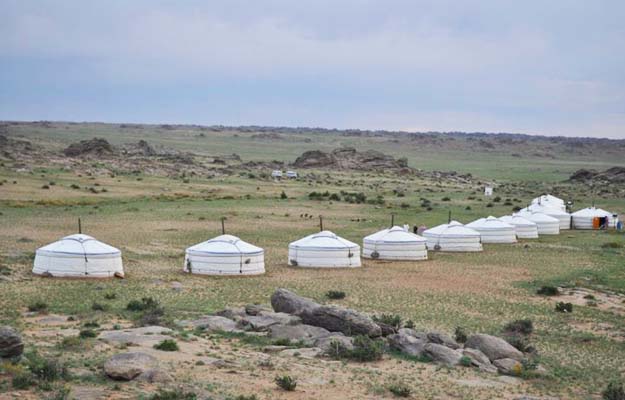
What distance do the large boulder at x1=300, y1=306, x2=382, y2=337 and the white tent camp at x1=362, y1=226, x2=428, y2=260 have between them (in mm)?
Answer: 17730

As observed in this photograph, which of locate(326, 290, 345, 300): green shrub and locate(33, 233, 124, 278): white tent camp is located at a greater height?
locate(33, 233, 124, 278): white tent camp

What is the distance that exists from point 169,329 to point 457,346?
22.0 feet

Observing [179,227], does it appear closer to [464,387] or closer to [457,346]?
[457,346]

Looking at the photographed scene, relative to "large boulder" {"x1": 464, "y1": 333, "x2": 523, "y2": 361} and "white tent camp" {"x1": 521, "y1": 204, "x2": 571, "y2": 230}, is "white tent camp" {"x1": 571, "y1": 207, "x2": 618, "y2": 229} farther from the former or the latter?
"large boulder" {"x1": 464, "y1": 333, "x2": 523, "y2": 361}

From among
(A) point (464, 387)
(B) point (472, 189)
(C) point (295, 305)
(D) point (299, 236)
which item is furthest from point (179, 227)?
(B) point (472, 189)

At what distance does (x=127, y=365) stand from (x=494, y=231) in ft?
116

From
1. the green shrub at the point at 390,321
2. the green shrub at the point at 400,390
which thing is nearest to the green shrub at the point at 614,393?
the green shrub at the point at 400,390

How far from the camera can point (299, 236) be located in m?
48.3

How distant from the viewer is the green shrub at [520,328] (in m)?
25.1

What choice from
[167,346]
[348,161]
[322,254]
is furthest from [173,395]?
[348,161]

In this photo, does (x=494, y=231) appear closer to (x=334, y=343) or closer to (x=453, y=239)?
(x=453, y=239)

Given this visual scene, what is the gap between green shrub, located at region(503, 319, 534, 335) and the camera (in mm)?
25141

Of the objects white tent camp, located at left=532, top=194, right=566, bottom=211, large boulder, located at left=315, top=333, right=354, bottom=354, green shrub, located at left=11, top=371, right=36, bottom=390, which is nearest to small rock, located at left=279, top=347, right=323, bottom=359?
large boulder, located at left=315, top=333, right=354, bottom=354

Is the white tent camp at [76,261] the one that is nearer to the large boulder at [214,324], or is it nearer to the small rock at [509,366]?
the large boulder at [214,324]
